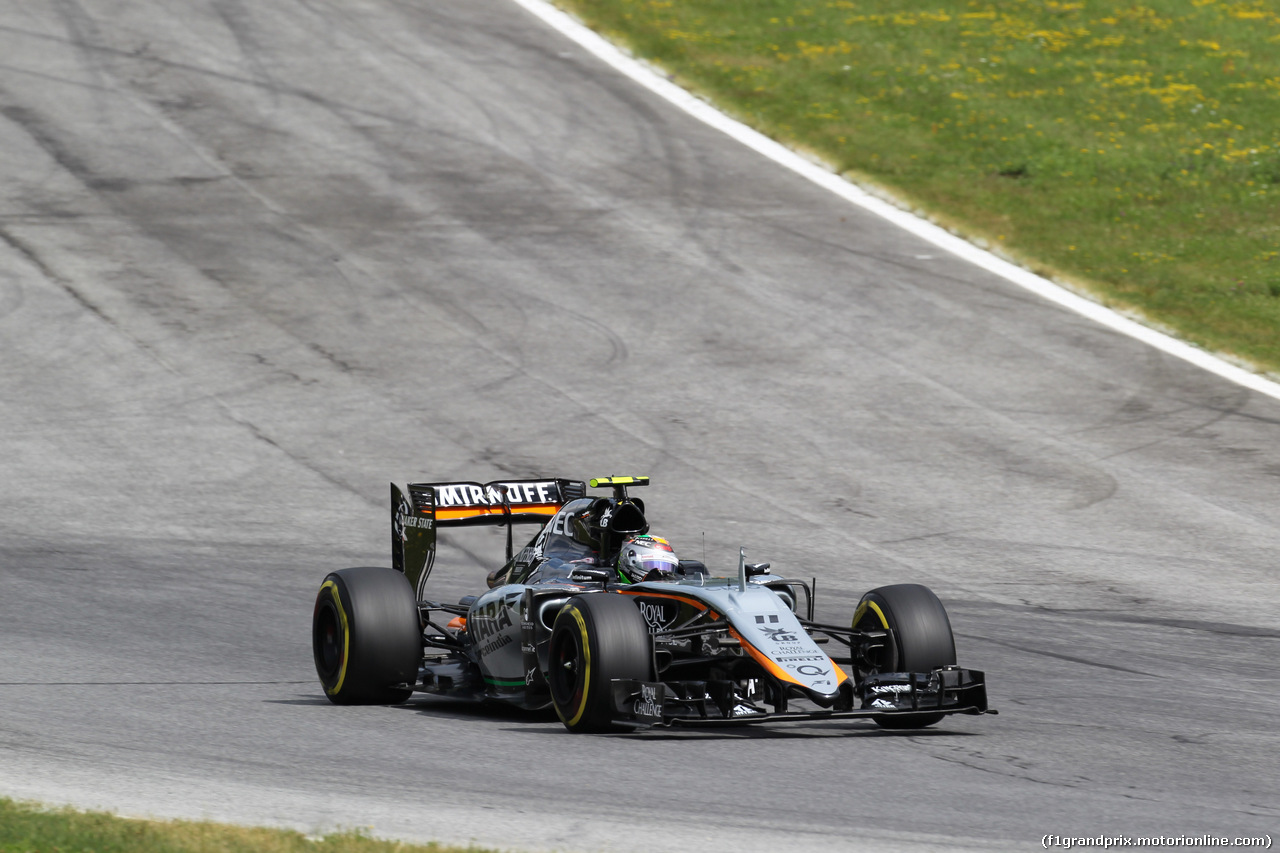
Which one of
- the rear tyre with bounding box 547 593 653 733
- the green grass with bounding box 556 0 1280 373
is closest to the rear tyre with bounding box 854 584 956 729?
the rear tyre with bounding box 547 593 653 733

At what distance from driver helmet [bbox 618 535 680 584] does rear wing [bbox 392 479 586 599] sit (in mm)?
1301

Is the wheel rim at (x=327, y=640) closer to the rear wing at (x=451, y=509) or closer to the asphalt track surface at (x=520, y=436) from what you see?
the asphalt track surface at (x=520, y=436)

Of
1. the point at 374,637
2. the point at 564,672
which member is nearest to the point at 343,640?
the point at 374,637

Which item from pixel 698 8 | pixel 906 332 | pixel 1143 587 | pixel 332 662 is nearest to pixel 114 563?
pixel 332 662

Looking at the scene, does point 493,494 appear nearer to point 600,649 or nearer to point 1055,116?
point 600,649

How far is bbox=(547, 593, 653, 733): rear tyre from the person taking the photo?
9102 millimetres

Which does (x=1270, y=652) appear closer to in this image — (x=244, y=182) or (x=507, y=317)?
(x=507, y=317)

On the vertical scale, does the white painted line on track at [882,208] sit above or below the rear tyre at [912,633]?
above

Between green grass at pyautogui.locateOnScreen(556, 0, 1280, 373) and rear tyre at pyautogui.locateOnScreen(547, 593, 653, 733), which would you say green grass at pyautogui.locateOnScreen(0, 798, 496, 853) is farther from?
green grass at pyautogui.locateOnScreen(556, 0, 1280, 373)

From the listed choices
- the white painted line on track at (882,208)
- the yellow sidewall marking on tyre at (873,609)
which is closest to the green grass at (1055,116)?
the white painted line on track at (882,208)

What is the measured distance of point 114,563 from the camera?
15156mm

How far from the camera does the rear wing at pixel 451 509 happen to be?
11719 millimetres

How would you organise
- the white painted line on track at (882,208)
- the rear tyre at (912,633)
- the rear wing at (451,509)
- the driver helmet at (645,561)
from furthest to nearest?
the white painted line on track at (882,208) → the rear wing at (451,509) → the driver helmet at (645,561) → the rear tyre at (912,633)

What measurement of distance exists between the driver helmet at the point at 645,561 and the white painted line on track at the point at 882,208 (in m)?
13.0
